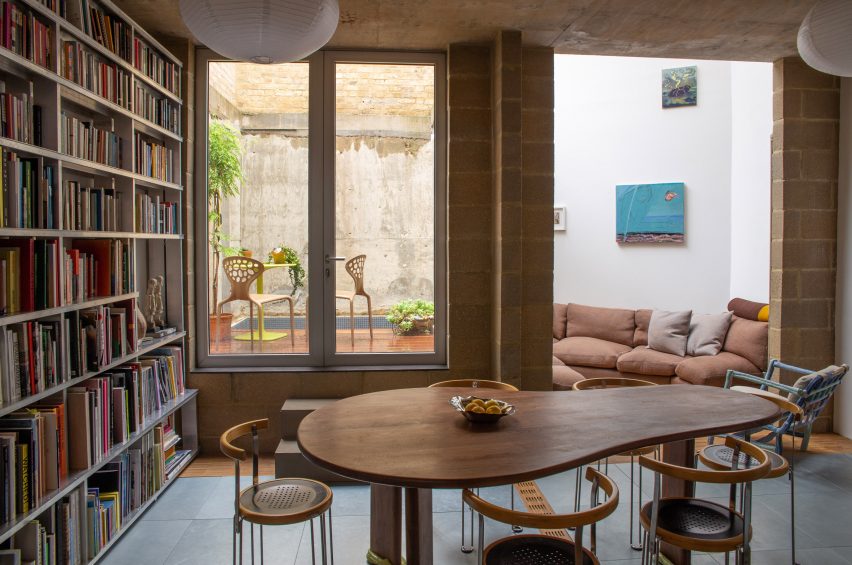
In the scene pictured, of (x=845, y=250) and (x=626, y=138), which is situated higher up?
(x=626, y=138)

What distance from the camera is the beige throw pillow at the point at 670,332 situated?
573 centimetres

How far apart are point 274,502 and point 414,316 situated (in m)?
2.42

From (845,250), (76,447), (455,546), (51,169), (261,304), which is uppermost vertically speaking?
(51,169)

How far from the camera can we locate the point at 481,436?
2262 millimetres

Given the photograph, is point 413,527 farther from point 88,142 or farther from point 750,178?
point 750,178

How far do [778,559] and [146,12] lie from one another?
4430 millimetres

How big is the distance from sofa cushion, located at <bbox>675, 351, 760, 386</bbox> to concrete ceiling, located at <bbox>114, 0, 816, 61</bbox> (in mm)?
2373

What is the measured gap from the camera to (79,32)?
2.86 meters

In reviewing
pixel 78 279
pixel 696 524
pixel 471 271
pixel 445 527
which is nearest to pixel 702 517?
pixel 696 524

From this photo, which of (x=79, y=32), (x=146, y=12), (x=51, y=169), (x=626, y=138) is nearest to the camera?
(x=51, y=169)

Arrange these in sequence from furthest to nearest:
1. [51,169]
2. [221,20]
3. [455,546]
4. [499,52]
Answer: [499,52]
[455,546]
[51,169]
[221,20]

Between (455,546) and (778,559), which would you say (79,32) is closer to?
(455,546)

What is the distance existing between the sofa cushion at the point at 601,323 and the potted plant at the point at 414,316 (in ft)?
7.50

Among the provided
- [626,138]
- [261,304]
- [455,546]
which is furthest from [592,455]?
[626,138]
